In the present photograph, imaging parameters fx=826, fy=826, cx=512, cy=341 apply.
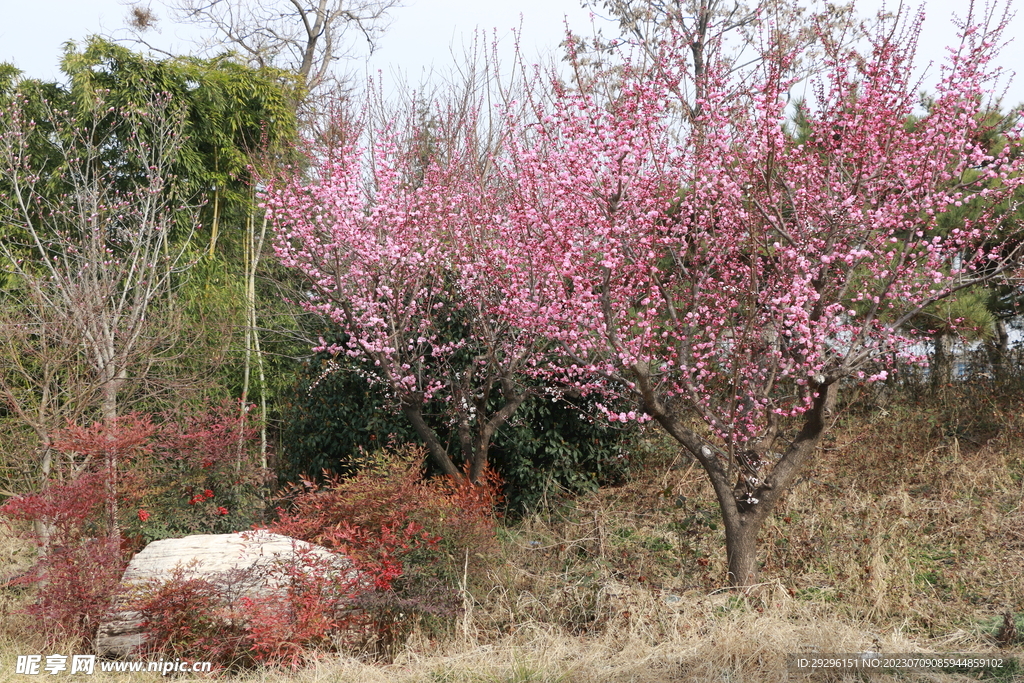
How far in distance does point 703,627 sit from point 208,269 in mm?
6888

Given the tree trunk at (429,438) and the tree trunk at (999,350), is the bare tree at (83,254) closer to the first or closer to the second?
the tree trunk at (429,438)

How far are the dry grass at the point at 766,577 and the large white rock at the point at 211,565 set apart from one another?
0.33m

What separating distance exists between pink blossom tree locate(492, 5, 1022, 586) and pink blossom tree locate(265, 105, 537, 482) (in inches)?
35.9

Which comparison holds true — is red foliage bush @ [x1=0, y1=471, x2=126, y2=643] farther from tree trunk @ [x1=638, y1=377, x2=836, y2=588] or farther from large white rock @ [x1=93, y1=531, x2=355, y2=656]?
tree trunk @ [x1=638, y1=377, x2=836, y2=588]

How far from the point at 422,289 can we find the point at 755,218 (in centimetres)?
285

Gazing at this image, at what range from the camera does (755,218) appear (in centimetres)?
488

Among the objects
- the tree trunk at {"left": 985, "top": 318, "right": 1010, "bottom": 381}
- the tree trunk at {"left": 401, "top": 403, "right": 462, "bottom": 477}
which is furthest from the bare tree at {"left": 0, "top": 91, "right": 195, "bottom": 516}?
the tree trunk at {"left": 985, "top": 318, "right": 1010, "bottom": 381}

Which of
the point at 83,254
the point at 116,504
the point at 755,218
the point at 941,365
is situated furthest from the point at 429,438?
the point at 941,365

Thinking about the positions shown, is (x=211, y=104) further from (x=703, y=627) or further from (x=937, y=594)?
(x=937, y=594)

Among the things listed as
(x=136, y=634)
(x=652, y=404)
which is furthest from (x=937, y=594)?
(x=136, y=634)

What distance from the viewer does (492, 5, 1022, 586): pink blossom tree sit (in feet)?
14.8

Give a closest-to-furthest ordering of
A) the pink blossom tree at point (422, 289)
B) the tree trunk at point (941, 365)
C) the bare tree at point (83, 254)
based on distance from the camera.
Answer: the pink blossom tree at point (422, 289) → the bare tree at point (83, 254) → the tree trunk at point (941, 365)

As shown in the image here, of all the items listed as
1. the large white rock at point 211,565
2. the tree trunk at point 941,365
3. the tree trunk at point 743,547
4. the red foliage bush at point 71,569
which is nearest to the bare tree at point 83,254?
the red foliage bush at point 71,569

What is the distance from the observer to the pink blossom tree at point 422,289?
6293mm
